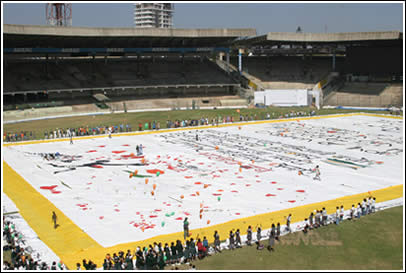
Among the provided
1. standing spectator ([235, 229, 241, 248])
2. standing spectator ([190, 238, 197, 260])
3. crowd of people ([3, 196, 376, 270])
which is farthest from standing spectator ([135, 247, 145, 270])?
standing spectator ([235, 229, 241, 248])

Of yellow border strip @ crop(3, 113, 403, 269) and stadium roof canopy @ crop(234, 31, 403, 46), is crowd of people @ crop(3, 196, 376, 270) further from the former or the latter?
stadium roof canopy @ crop(234, 31, 403, 46)

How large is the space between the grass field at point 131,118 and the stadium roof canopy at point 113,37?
41.4ft

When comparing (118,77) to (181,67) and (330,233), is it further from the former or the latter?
(330,233)

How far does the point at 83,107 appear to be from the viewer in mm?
72188

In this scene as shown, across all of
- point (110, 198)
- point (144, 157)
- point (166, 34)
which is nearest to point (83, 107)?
point (166, 34)

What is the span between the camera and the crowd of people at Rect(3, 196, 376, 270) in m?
19.0

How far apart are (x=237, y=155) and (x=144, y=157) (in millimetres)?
8123

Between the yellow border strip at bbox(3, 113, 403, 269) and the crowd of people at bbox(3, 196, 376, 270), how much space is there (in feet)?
1.88

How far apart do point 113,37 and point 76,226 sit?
174 ft

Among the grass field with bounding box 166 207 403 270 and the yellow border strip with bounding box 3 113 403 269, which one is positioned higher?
the yellow border strip with bounding box 3 113 403 269

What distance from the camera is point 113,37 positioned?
2857 inches

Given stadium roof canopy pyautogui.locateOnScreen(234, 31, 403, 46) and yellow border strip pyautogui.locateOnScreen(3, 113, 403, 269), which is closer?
yellow border strip pyautogui.locateOnScreen(3, 113, 403, 269)

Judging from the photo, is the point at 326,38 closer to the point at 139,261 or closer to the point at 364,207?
the point at 364,207

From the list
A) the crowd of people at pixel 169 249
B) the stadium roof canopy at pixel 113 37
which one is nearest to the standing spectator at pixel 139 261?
the crowd of people at pixel 169 249
